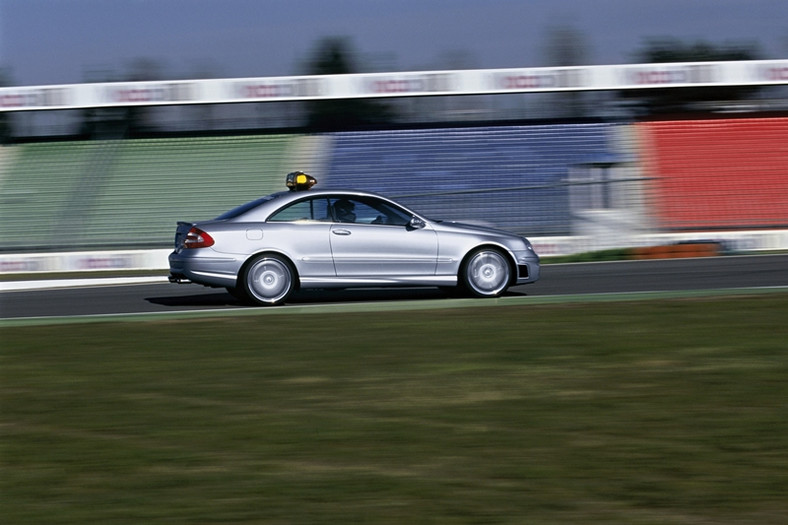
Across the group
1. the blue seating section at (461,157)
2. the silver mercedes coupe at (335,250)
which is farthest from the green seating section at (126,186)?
the silver mercedes coupe at (335,250)

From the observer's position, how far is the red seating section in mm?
25130

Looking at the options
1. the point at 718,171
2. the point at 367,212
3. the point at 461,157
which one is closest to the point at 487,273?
the point at 367,212

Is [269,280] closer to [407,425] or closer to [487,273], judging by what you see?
[487,273]

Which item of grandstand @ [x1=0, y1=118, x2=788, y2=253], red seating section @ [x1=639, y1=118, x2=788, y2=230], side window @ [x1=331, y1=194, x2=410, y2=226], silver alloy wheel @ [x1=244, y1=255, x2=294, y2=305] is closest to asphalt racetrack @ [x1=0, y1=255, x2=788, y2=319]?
silver alloy wheel @ [x1=244, y1=255, x2=294, y2=305]

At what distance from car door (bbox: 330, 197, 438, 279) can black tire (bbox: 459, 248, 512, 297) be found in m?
0.41

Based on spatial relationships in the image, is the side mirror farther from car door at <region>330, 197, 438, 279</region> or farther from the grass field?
the grass field

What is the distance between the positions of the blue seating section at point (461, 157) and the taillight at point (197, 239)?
15506mm

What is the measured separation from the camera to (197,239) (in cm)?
1186

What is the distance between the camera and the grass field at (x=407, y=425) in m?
4.48

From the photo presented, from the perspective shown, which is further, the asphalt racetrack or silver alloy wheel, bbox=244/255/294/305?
the asphalt racetrack

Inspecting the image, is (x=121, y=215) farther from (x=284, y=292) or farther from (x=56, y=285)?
(x=284, y=292)

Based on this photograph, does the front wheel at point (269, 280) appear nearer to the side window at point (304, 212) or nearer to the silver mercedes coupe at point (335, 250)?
the silver mercedes coupe at point (335, 250)

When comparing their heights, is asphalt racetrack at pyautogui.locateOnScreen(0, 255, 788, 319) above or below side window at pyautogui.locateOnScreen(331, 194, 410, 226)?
below

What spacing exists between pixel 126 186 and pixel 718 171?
17318mm
